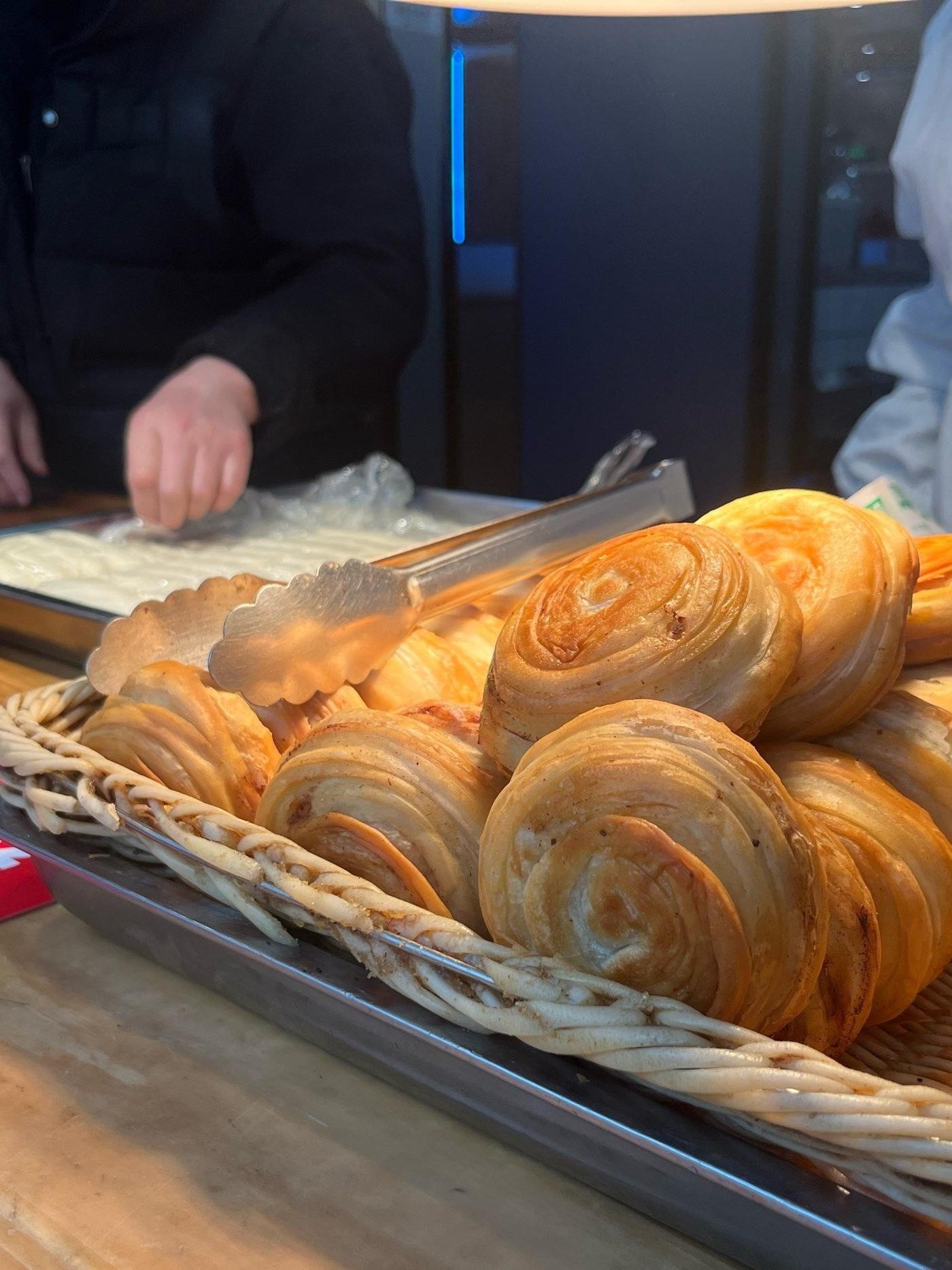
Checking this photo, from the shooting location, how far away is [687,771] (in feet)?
1.53

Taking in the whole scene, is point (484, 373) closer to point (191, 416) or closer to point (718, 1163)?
point (191, 416)

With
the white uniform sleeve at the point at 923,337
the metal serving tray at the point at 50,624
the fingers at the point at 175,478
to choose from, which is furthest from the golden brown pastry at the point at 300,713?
the white uniform sleeve at the point at 923,337

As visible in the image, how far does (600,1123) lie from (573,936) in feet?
0.24

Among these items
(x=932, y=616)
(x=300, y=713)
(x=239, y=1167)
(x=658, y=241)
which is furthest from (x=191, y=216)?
(x=239, y=1167)

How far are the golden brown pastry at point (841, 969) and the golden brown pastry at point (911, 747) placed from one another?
0.32 feet

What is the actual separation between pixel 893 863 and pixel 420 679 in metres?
0.34

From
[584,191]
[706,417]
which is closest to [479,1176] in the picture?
[706,417]

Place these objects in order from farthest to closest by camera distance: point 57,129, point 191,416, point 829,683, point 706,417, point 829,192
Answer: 1. point 706,417
2. point 829,192
3. point 57,129
4. point 191,416
5. point 829,683

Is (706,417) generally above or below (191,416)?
below

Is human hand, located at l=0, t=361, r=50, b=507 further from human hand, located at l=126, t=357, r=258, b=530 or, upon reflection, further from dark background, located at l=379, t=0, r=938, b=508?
dark background, located at l=379, t=0, r=938, b=508

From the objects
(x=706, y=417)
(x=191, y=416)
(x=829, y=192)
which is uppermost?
(x=829, y=192)

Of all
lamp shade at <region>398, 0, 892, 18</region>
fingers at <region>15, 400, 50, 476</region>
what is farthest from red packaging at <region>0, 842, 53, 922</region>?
fingers at <region>15, 400, 50, 476</region>

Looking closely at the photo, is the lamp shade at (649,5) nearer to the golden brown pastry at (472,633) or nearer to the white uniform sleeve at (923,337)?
the golden brown pastry at (472,633)

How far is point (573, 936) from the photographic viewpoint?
0.49 metres
